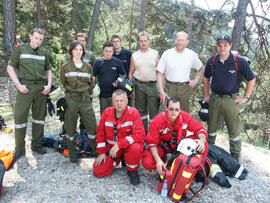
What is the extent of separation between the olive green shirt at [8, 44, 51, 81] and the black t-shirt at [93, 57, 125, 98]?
1.10 m

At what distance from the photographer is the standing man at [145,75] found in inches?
184

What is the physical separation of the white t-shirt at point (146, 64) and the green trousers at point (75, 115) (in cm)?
129

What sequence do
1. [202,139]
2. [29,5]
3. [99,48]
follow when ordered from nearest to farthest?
[202,139] → [29,5] → [99,48]

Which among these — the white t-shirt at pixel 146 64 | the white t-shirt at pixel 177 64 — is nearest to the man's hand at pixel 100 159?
the white t-shirt at pixel 146 64

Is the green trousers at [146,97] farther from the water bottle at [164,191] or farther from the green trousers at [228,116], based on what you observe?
the water bottle at [164,191]

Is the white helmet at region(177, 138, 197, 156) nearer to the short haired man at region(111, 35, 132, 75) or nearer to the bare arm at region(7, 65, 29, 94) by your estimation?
the short haired man at region(111, 35, 132, 75)

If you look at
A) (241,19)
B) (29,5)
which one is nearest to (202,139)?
(241,19)

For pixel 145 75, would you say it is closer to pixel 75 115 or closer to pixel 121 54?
pixel 121 54

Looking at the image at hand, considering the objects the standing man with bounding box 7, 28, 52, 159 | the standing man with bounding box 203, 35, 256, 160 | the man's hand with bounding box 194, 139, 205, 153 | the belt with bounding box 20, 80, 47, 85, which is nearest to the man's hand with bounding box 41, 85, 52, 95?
the standing man with bounding box 7, 28, 52, 159

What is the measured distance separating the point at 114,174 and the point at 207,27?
27.9 feet

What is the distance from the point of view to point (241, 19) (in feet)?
25.0

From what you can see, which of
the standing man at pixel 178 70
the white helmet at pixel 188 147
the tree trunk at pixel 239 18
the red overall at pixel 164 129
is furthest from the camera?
the tree trunk at pixel 239 18

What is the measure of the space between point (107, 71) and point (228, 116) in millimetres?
2579

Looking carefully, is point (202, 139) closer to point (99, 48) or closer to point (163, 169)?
point (163, 169)
